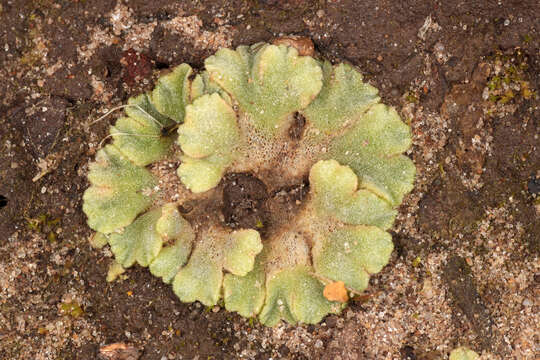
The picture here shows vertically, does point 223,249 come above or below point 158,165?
below

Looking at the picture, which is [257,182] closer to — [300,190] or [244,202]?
[244,202]

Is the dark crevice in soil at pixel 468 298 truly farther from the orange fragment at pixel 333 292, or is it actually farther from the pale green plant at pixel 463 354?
the orange fragment at pixel 333 292

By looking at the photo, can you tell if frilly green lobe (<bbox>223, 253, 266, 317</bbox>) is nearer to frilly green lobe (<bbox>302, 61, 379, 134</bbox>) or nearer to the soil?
the soil

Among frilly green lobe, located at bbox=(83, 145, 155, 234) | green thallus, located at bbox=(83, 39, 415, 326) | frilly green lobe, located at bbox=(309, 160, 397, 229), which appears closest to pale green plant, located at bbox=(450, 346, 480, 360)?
green thallus, located at bbox=(83, 39, 415, 326)

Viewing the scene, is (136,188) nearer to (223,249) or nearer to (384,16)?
(223,249)

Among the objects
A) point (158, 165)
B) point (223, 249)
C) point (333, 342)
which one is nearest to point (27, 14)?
point (158, 165)
